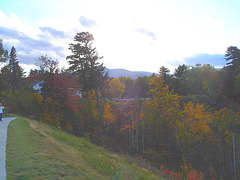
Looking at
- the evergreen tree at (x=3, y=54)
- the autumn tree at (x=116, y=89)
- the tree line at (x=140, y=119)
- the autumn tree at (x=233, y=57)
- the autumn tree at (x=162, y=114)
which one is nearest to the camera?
the tree line at (x=140, y=119)

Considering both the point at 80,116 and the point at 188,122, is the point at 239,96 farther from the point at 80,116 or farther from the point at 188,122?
the point at 80,116

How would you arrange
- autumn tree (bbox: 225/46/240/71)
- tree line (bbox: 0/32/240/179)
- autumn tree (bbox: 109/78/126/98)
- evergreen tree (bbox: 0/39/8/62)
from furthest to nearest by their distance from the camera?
autumn tree (bbox: 109/78/126/98) → autumn tree (bbox: 225/46/240/71) → evergreen tree (bbox: 0/39/8/62) → tree line (bbox: 0/32/240/179)

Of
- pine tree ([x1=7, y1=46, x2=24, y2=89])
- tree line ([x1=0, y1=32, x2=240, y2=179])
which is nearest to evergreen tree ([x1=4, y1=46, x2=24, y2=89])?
pine tree ([x1=7, y1=46, x2=24, y2=89])

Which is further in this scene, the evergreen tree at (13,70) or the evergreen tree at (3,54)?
the evergreen tree at (13,70)

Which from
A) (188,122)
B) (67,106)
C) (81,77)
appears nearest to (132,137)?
(188,122)

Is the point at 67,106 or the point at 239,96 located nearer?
the point at 67,106

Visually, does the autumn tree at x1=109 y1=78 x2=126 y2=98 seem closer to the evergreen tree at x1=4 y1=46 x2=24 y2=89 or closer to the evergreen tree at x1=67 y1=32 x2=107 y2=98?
the evergreen tree at x1=4 y1=46 x2=24 y2=89

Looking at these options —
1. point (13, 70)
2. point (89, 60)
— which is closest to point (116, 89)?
point (13, 70)

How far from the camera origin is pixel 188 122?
21062 mm

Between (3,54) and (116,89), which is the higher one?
(3,54)

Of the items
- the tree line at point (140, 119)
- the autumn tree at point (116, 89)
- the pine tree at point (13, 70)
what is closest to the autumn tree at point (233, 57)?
the tree line at point (140, 119)

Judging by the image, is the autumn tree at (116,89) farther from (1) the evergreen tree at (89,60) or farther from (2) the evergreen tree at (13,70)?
(1) the evergreen tree at (89,60)

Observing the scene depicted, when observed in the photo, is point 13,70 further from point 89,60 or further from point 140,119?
point 140,119

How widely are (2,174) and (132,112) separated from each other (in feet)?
79.6
